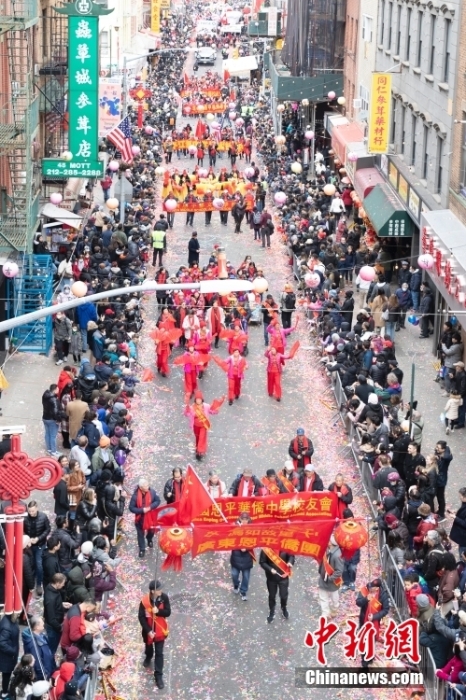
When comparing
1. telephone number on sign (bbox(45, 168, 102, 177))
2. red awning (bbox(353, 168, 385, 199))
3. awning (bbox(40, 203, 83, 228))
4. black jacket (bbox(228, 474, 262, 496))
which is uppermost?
telephone number on sign (bbox(45, 168, 102, 177))

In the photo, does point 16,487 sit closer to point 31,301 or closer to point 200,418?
point 200,418

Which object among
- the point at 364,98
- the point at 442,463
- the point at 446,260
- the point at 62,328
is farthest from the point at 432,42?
the point at 442,463

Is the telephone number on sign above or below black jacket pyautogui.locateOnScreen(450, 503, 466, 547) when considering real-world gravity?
above

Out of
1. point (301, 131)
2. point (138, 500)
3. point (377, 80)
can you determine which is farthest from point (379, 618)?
point (301, 131)

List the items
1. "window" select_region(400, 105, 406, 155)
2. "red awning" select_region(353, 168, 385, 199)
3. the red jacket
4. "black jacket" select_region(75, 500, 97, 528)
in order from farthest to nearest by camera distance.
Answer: "red awning" select_region(353, 168, 385, 199)
"window" select_region(400, 105, 406, 155)
"black jacket" select_region(75, 500, 97, 528)
the red jacket

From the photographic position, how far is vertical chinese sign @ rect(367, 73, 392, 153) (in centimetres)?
3500

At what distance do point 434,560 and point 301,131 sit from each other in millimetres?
44418

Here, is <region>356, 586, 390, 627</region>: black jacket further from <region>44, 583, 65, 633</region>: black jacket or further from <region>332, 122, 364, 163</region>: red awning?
<region>332, 122, 364, 163</region>: red awning

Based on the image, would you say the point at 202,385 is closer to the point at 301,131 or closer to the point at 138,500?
the point at 138,500

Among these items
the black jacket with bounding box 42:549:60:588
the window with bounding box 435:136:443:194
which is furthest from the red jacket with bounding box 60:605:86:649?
the window with bounding box 435:136:443:194

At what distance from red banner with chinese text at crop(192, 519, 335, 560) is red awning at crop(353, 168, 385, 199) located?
23491mm

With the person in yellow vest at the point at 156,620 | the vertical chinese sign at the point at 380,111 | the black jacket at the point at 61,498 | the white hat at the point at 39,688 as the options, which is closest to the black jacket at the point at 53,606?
the person in yellow vest at the point at 156,620

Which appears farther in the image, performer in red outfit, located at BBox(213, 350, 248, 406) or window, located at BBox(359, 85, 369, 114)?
window, located at BBox(359, 85, 369, 114)

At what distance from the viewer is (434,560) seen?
50.9 ft
